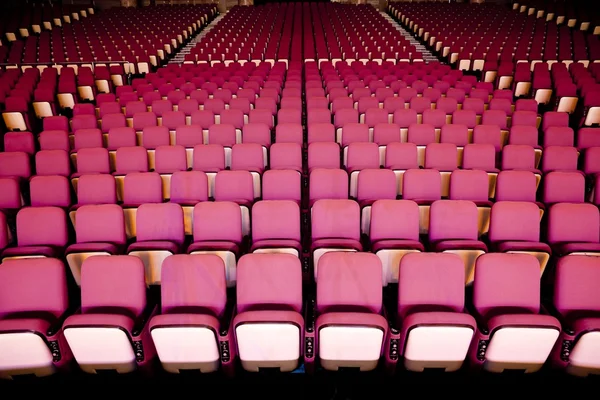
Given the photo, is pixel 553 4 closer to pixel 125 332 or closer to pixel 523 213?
pixel 523 213

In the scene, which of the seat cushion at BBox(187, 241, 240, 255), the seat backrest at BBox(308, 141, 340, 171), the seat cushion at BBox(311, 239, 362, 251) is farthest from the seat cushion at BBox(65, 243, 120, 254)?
the seat backrest at BBox(308, 141, 340, 171)

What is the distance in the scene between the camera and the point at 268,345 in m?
1.77

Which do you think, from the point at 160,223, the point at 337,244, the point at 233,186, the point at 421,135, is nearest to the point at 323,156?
the point at 233,186

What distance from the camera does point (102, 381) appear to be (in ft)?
6.46

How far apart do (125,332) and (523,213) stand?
2.28 meters

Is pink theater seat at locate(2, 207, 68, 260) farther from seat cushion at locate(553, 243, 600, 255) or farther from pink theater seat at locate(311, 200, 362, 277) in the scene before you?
seat cushion at locate(553, 243, 600, 255)

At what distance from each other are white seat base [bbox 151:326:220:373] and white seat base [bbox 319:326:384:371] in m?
0.47

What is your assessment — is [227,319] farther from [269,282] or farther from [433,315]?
[433,315]

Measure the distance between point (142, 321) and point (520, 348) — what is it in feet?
5.35

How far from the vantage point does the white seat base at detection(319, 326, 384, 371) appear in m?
1.69

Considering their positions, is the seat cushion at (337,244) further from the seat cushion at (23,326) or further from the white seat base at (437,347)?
the seat cushion at (23,326)

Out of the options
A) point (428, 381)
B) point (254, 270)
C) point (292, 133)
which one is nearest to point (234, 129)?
point (292, 133)

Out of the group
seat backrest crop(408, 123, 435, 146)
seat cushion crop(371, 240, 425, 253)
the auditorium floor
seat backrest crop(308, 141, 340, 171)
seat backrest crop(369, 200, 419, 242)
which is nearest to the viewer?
the auditorium floor

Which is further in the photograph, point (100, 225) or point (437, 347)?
point (100, 225)
